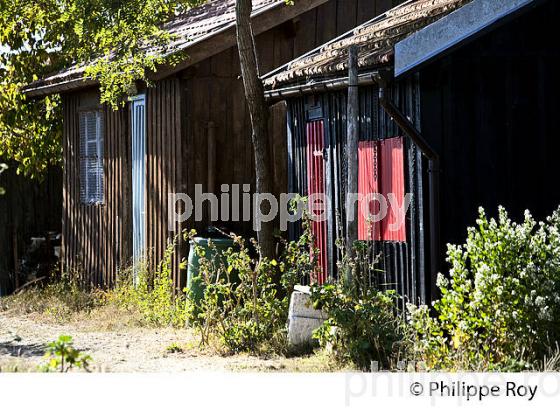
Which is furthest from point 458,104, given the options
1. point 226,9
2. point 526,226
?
point 226,9

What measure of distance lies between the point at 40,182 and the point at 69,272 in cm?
195

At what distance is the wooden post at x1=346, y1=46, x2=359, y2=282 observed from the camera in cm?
1028

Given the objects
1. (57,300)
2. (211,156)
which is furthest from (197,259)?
(57,300)

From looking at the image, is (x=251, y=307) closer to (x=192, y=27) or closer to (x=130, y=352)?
(x=130, y=352)

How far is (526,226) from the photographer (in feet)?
27.2

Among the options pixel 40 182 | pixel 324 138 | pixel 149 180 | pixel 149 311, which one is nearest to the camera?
pixel 324 138

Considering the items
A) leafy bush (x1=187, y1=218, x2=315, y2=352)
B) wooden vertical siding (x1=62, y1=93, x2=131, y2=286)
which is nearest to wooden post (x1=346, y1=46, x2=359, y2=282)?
leafy bush (x1=187, y1=218, x2=315, y2=352)

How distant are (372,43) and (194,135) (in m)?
3.67

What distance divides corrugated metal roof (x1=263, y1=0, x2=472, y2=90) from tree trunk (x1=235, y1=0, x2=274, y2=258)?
343 millimetres

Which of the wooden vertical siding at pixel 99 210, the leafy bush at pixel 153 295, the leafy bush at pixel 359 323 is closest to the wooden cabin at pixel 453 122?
the leafy bush at pixel 359 323

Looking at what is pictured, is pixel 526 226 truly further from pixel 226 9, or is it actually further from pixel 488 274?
pixel 226 9

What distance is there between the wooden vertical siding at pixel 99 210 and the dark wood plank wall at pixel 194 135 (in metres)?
0.02

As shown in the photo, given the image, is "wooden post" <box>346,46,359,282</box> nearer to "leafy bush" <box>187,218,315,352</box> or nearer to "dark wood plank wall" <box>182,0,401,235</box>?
"leafy bush" <box>187,218,315,352</box>

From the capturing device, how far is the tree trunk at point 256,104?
474 inches
